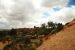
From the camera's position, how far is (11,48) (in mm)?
35781

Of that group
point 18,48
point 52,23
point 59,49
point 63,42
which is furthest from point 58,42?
point 52,23

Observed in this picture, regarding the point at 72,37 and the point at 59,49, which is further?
the point at 72,37

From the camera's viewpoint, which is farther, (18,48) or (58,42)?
(18,48)

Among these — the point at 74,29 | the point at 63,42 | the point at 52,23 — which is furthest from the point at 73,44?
the point at 52,23

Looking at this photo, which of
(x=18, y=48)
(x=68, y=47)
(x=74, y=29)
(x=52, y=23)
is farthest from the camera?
(x=52, y=23)

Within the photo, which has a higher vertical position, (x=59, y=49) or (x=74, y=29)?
(x=74, y=29)

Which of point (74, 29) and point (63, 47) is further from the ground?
point (74, 29)

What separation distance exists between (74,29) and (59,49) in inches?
255

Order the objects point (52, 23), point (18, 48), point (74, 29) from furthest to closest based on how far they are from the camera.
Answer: point (52, 23)
point (18, 48)
point (74, 29)

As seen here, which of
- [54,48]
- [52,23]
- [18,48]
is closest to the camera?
[54,48]

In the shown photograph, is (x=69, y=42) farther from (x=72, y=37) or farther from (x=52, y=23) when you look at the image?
(x=52, y=23)

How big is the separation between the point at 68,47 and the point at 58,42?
10.8 feet

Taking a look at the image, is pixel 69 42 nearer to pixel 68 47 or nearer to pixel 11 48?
pixel 68 47

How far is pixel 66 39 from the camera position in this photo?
25.0m
